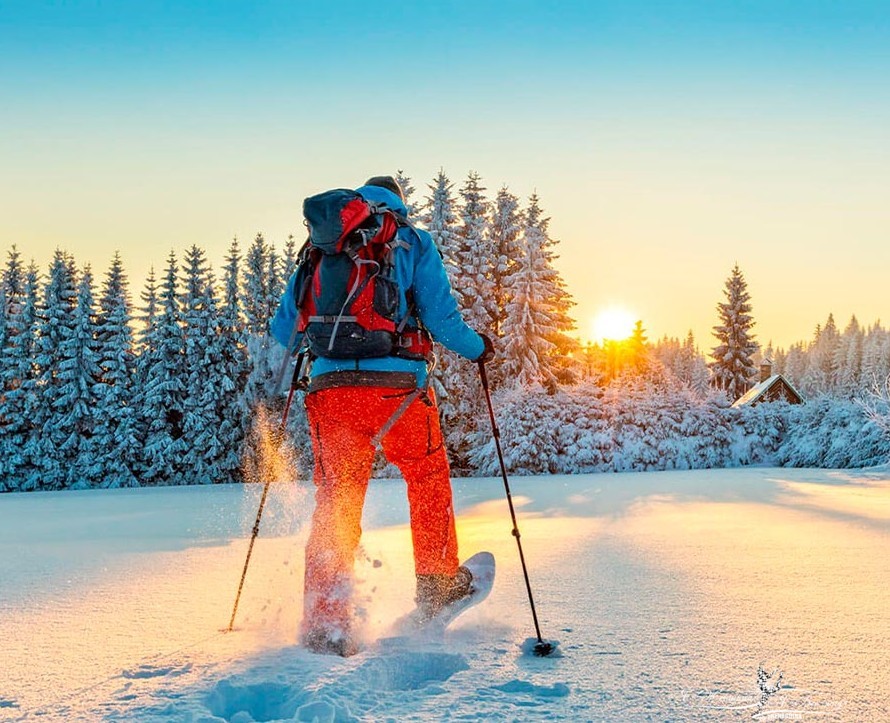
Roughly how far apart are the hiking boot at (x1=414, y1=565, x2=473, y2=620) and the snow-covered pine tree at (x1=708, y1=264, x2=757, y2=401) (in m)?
43.6

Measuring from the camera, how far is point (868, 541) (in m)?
5.00

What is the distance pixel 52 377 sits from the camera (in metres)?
27.5

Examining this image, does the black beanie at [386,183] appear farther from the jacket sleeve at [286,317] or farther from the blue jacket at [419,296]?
the jacket sleeve at [286,317]

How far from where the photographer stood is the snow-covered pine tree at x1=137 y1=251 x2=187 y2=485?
2642cm

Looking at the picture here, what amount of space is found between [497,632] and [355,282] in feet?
4.98

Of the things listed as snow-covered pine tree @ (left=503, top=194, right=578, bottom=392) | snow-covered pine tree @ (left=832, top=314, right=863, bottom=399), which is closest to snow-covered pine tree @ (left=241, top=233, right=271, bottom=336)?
snow-covered pine tree @ (left=503, top=194, right=578, bottom=392)

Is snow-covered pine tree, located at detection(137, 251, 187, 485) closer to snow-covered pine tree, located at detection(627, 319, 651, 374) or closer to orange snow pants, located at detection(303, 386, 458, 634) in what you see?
orange snow pants, located at detection(303, 386, 458, 634)

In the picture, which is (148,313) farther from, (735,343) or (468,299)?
(735,343)

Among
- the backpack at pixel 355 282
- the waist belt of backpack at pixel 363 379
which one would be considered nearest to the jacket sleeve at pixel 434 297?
the backpack at pixel 355 282

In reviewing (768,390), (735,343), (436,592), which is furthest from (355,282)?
(735,343)

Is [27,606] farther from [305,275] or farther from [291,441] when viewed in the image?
[291,441]

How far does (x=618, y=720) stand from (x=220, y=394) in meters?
26.9

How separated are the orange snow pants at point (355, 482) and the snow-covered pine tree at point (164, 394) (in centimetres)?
2538

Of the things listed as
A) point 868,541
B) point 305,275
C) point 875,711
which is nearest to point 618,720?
point 875,711
